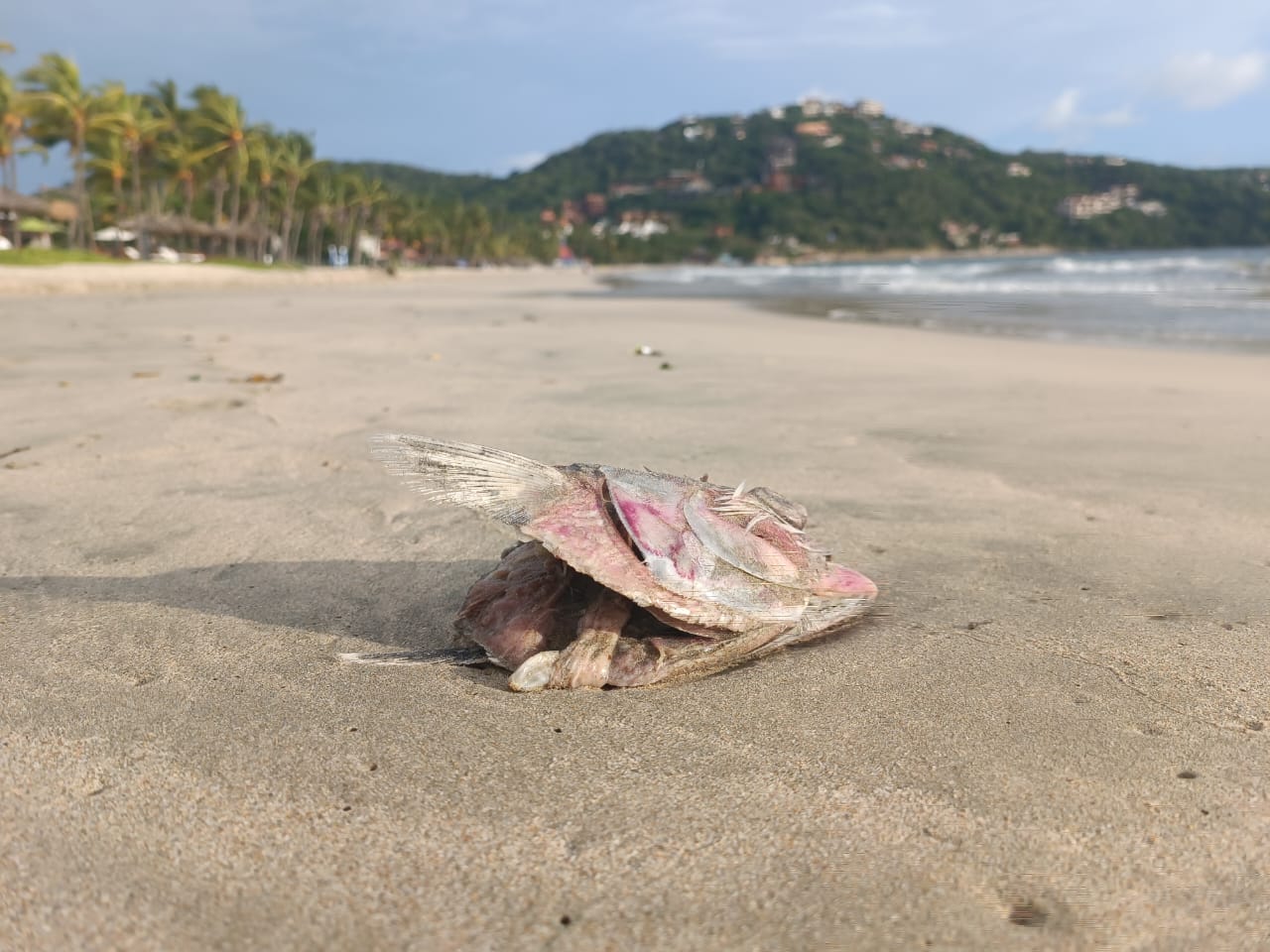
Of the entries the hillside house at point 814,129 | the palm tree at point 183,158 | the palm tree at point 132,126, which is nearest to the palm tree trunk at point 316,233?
the palm tree at point 183,158

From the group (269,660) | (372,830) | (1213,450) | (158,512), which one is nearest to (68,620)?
(269,660)

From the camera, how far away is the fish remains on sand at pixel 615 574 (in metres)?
2.10

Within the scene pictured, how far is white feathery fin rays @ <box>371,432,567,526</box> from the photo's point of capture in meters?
2.08

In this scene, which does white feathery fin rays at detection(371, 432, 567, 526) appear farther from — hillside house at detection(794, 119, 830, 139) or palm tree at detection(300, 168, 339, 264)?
hillside house at detection(794, 119, 830, 139)

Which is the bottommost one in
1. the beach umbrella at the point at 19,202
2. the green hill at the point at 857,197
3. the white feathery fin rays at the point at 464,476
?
the white feathery fin rays at the point at 464,476

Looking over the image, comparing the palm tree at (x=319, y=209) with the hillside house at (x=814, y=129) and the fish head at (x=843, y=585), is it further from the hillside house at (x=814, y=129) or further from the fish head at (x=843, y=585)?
the hillside house at (x=814, y=129)

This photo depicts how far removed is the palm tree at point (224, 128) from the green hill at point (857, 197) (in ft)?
254

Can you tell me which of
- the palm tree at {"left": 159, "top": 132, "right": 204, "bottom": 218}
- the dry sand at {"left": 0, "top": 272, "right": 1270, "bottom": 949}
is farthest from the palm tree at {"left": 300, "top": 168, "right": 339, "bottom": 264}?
the dry sand at {"left": 0, "top": 272, "right": 1270, "bottom": 949}

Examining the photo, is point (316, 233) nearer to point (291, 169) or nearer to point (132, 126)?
point (291, 169)

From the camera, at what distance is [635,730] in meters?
2.02

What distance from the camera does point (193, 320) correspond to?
12.9 metres

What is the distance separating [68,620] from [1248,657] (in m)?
3.27

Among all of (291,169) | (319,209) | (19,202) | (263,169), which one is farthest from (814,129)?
(19,202)

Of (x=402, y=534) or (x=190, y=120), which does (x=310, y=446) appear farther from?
(x=190, y=120)
